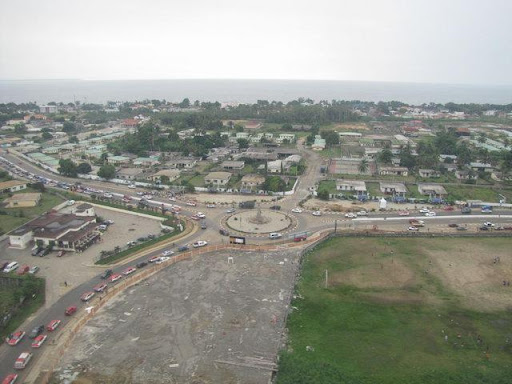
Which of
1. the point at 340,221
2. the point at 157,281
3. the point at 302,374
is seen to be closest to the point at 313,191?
the point at 340,221

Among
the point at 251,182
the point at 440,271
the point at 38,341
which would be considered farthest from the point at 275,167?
the point at 38,341

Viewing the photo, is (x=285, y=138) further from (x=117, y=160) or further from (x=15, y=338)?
(x=15, y=338)

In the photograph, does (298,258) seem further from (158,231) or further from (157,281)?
(158,231)

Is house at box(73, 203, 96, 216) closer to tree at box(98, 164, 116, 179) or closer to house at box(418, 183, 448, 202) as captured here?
tree at box(98, 164, 116, 179)

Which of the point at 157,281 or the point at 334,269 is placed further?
the point at 334,269

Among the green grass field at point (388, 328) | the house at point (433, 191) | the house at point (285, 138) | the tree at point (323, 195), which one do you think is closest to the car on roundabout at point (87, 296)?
the green grass field at point (388, 328)

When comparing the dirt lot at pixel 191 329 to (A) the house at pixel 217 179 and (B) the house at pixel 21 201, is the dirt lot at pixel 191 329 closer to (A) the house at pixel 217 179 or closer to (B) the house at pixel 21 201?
(B) the house at pixel 21 201

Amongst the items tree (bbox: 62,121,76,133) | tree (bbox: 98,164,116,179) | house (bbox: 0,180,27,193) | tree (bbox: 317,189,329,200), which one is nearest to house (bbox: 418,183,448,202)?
tree (bbox: 317,189,329,200)

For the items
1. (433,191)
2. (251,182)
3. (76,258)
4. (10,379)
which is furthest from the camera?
(251,182)
